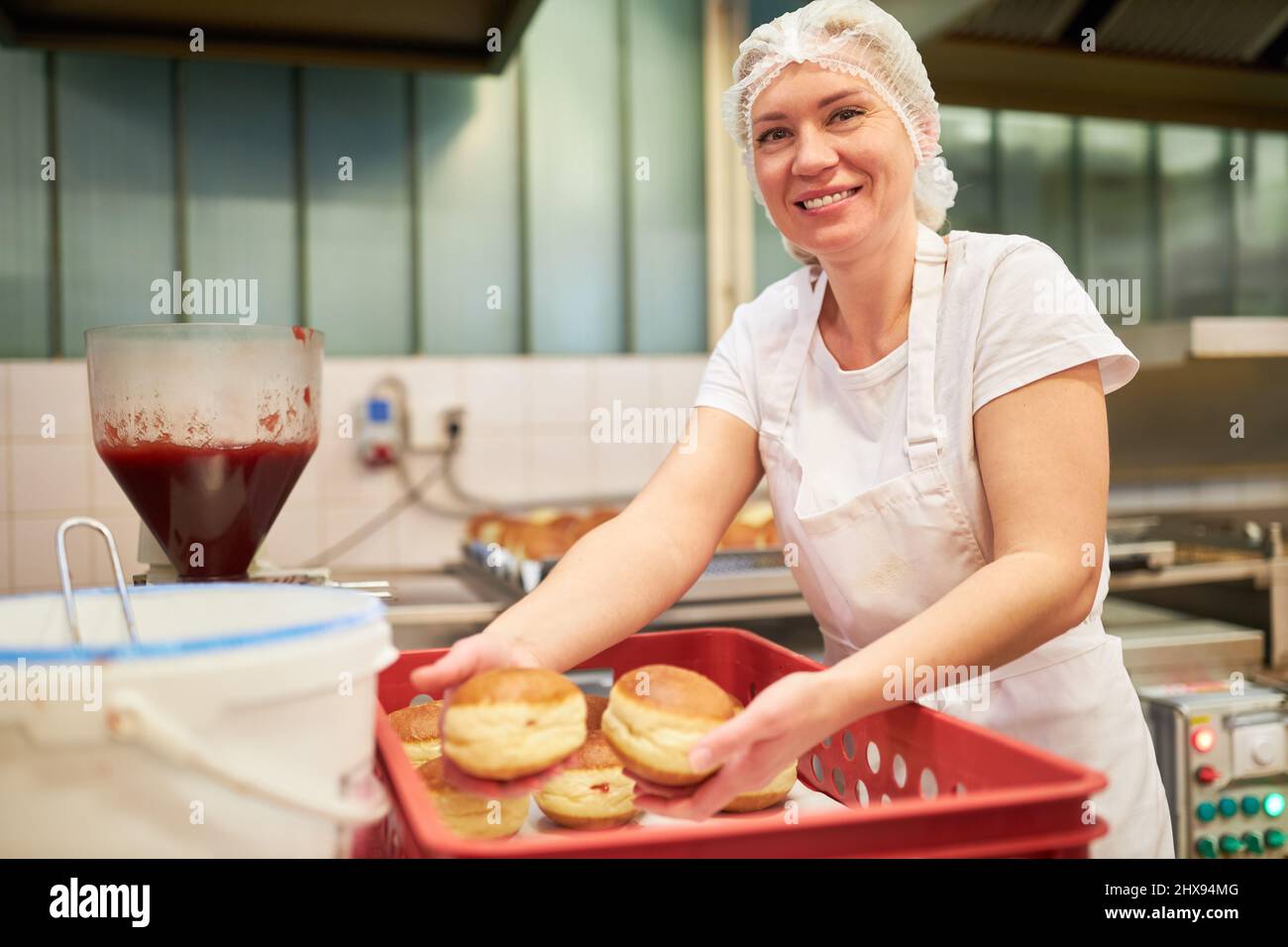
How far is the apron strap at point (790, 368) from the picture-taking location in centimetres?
133

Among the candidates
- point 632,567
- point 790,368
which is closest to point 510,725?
point 632,567

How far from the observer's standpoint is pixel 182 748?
1.61ft

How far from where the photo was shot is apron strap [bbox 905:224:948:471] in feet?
3.89

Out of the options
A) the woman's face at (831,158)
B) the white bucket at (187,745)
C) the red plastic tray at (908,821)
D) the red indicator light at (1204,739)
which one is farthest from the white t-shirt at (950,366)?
the red indicator light at (1204,739)

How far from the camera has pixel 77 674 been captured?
48cm

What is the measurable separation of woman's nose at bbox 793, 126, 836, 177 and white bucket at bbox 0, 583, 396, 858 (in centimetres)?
80

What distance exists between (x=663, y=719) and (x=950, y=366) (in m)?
0.66

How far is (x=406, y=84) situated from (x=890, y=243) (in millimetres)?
2317

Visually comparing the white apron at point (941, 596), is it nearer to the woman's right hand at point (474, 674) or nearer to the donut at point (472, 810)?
the woman's right hand at point (474, 674)

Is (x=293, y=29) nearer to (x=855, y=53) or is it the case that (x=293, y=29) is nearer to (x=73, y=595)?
(x=855, y=53)

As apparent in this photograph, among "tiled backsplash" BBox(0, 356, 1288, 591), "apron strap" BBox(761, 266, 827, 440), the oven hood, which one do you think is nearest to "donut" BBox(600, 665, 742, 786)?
"apron strap" BBox(761, 266, 827, 440)

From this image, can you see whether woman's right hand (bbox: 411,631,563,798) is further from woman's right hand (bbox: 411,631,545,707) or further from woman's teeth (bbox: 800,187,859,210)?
woman's teeth (bbox: 800,187,859,210)
